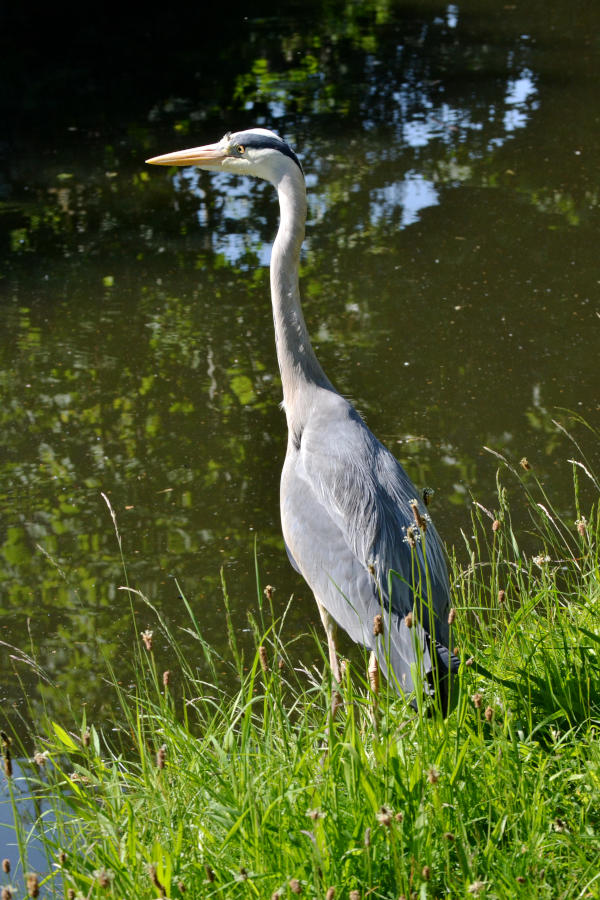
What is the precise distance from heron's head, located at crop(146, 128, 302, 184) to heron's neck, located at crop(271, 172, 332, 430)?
0.06m

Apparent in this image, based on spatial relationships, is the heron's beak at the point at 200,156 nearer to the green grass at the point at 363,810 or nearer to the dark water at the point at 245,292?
the dark water at the point at 245,292

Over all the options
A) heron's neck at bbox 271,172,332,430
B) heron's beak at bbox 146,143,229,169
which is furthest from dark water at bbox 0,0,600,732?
heron's beak at bbox 146,143,229,169

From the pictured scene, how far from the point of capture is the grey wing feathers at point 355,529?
9.83 feet

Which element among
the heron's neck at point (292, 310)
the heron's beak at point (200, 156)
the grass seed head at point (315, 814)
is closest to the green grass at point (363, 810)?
the grass seed head at point (315, 814)

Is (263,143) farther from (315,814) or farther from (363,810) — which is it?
(315,814)

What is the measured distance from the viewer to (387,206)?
7.17 m

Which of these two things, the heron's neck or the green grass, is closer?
the green grass

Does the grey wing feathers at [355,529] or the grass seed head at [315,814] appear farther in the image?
the grey wing feathers at [355,529]

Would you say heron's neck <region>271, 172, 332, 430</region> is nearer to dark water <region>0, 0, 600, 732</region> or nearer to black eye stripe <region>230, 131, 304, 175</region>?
black eye stripe <region>230, 131, 304, 175</region>

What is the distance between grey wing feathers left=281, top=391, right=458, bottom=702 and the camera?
3.00 metres

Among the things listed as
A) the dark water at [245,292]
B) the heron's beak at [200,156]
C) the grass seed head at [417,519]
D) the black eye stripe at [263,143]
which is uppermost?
the black eye stripe at [263,143]

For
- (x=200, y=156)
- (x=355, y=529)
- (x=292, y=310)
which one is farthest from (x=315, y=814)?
(x=200, y=156)

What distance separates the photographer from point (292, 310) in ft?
12.2

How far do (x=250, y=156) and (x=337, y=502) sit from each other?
4.59ft
